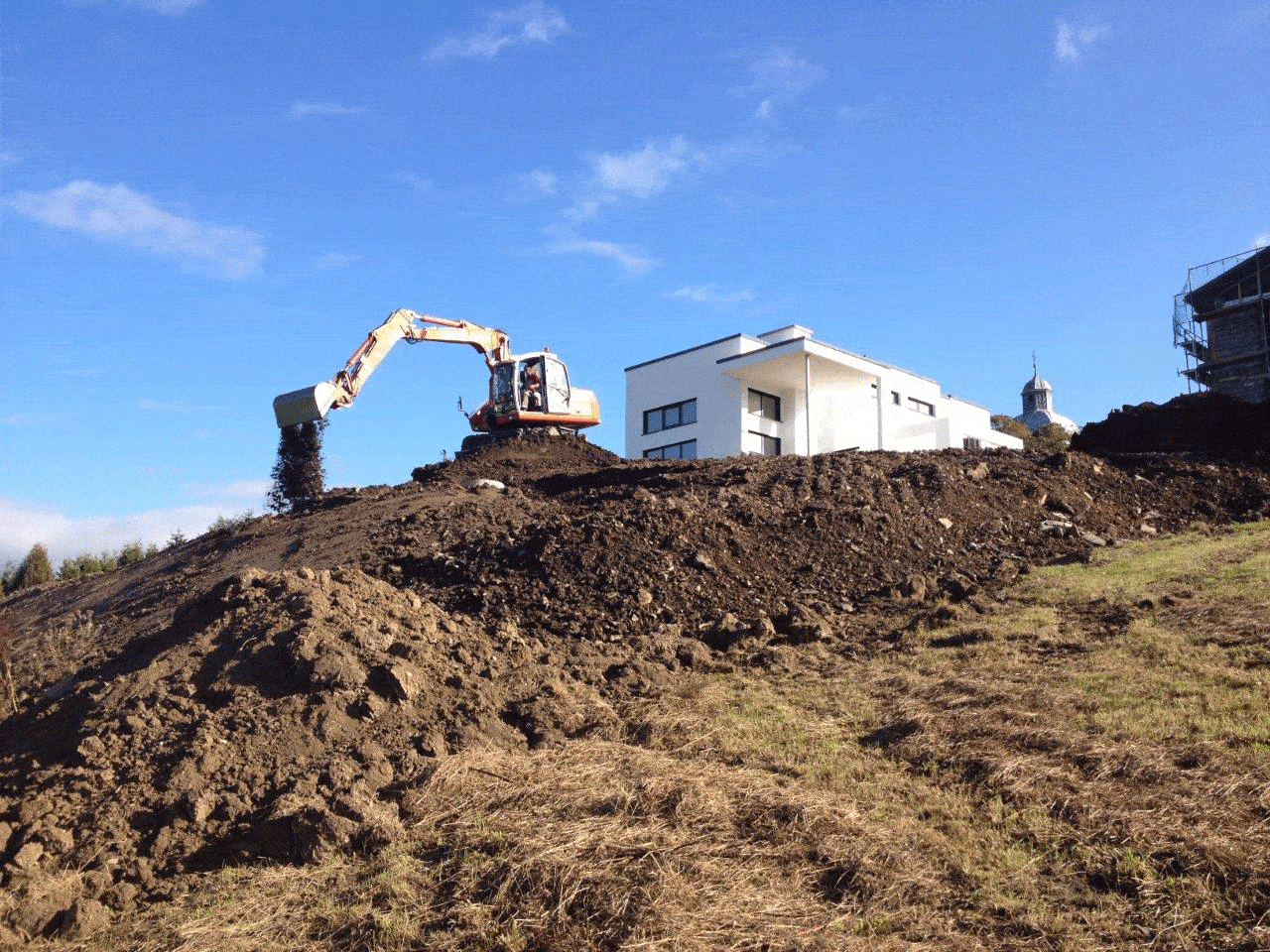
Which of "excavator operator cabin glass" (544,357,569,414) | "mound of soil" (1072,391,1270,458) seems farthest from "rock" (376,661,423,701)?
"excavator operator cabin glass" (544,357,569,414)

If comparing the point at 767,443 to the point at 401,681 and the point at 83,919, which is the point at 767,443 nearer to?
the point at 401,681

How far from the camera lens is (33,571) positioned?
26.4m

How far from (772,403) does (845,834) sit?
29.0 metres

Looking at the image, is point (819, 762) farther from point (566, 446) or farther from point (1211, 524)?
point (566, 446)

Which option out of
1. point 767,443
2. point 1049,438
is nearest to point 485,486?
point 767,443

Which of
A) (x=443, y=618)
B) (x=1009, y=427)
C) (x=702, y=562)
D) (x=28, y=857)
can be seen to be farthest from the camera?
(x=1009, y=427)

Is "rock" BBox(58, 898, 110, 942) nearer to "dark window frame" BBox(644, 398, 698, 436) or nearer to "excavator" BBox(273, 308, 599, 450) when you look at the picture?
"excavator" BBox(273, 308, 599, 450)

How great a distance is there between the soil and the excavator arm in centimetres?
231

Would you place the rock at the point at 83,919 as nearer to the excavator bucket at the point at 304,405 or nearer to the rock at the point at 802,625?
the rock at the point at 802,625

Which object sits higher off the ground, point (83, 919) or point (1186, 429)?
point (1186, 429)

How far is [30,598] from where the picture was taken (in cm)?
1997

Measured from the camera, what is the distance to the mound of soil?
69.7 ft

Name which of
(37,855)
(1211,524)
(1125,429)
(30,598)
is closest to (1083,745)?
(37,855)

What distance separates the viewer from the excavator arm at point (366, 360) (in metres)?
21.5
